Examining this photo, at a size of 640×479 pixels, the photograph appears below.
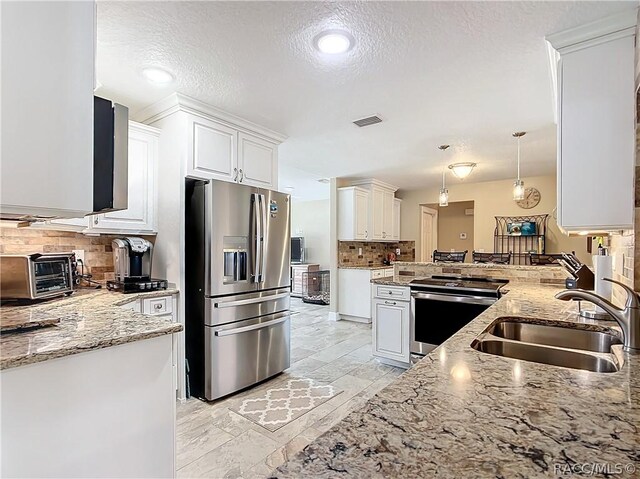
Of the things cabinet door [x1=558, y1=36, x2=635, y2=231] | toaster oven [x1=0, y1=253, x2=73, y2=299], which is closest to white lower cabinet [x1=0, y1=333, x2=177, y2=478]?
toaster oven [x1=0, y1=253, x2=73, y2=299]

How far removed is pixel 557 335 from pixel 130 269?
2.74 m

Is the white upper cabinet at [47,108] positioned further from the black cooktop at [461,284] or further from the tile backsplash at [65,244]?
the black cooktop at [461,284]

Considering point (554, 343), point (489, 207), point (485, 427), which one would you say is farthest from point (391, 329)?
point (489, 207)

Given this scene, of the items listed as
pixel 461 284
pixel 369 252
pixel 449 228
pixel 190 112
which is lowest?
pixel 461 284

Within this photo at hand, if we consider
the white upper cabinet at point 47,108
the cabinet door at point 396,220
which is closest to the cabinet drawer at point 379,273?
the cabinet door at point 396,220

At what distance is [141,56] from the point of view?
6.46ft

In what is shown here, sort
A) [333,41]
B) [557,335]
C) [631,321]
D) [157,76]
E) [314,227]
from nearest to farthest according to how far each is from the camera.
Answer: [631,321]
[557,335]
[333,41]
[157,76]
[314,227]

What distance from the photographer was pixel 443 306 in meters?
3.10

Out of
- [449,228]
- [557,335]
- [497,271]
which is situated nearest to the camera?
[557,335]

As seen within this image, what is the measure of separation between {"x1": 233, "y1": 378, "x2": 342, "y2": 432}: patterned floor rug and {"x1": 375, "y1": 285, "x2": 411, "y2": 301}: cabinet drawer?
107 centimetres

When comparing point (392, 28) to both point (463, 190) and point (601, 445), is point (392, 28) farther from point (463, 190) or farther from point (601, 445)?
point (463, 190)

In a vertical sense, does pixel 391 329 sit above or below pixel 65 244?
below

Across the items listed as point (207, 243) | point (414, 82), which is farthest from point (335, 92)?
point (207, 243)

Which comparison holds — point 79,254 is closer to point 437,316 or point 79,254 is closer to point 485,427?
point 485,427
